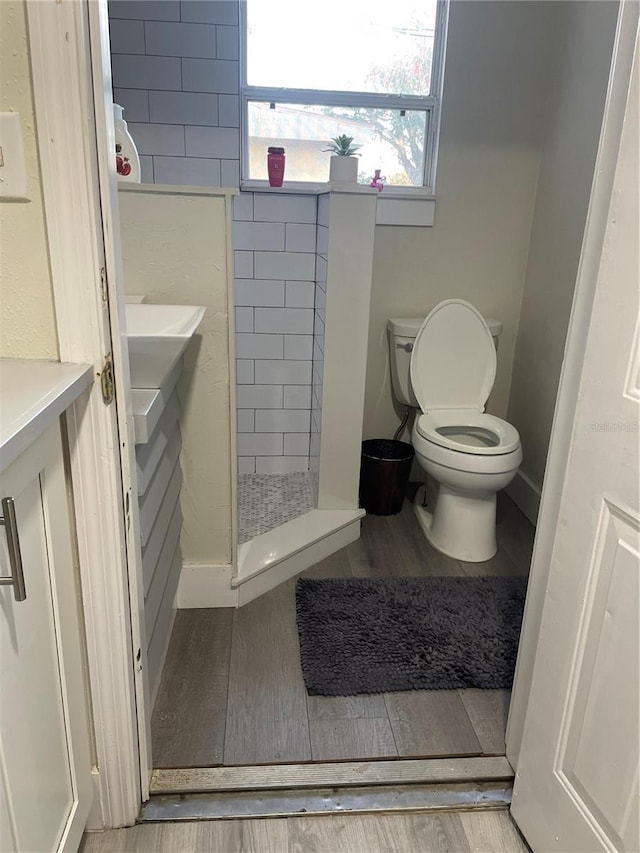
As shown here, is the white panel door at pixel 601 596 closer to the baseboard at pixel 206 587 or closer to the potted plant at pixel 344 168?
the baseboard at pixel 206 587

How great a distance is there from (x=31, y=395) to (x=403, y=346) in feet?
6.72

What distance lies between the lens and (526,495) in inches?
114

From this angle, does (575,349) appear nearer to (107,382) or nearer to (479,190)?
(107,382)

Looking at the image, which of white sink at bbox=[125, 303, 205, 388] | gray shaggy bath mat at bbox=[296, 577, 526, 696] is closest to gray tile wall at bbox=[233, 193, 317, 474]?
gray shaggy bath mat at bbox=[296, 577, 526, 696]

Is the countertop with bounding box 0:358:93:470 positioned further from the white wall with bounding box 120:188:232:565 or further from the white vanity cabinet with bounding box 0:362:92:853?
the white wall with bounding box 120:188:232:565

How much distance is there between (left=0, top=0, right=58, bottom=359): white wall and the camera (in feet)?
2.99

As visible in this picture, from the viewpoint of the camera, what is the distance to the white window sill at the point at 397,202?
8.85 feet

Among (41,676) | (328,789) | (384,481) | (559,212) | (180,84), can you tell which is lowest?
(328,789)

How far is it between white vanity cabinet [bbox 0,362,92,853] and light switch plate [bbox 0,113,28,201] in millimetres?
262

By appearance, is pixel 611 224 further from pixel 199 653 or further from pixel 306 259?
pixel 306 259

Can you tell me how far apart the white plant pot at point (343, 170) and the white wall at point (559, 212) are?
874mm

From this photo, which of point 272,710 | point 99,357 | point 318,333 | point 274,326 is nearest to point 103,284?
point 99,357

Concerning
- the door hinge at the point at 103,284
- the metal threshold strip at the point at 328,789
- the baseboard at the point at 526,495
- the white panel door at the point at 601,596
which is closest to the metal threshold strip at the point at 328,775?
the metal threshold strip at the point at 328,789

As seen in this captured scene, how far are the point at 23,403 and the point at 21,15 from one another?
55cm
